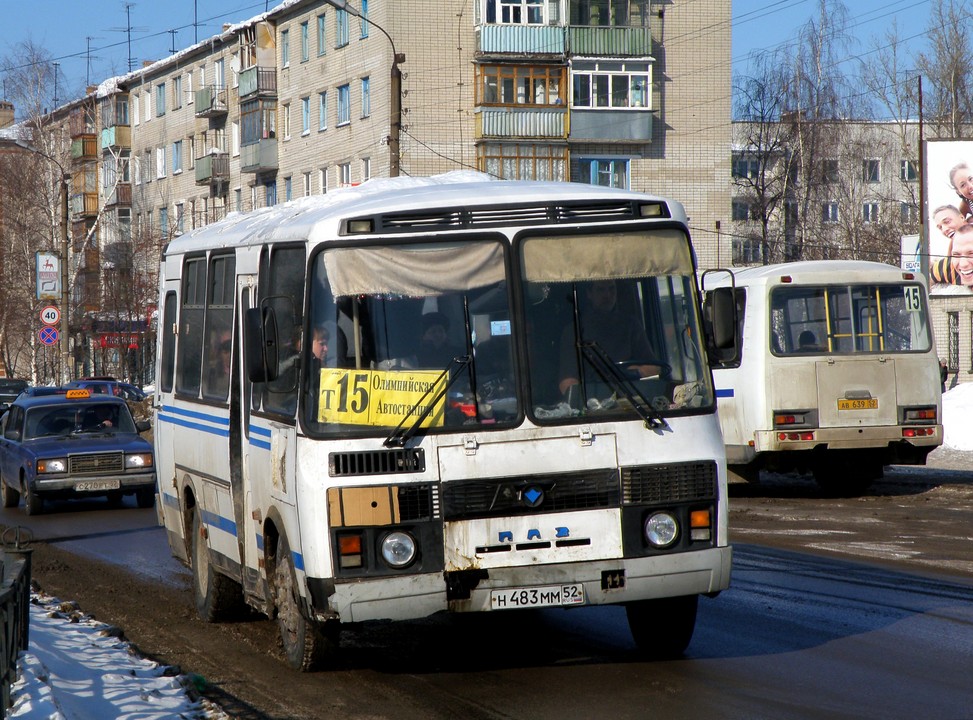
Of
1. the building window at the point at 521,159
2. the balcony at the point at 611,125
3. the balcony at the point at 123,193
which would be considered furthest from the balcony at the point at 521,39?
the balcony at the point at 123,193

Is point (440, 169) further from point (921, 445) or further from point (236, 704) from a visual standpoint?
point (236, 704)

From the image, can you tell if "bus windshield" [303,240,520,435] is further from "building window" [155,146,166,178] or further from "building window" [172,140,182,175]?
"building window" [155,146,166,178]

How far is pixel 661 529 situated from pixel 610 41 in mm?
48291

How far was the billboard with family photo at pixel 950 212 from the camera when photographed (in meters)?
38.8

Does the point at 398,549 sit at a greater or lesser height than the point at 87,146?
lesser

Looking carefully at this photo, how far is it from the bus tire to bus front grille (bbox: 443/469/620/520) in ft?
11.4

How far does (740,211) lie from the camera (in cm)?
8069

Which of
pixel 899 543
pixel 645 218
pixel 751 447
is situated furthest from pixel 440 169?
pixel 645 218

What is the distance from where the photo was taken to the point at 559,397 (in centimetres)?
770

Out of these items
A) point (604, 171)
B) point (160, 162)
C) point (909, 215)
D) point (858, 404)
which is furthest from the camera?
point (160, 162)

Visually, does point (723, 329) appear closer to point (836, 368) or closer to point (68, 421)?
point (836, 368)

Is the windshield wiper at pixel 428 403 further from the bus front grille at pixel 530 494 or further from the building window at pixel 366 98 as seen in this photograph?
the building window at pixel 366 98

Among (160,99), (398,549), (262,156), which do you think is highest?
(160,99)

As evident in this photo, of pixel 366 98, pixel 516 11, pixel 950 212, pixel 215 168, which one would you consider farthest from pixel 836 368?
pixel 215 168
